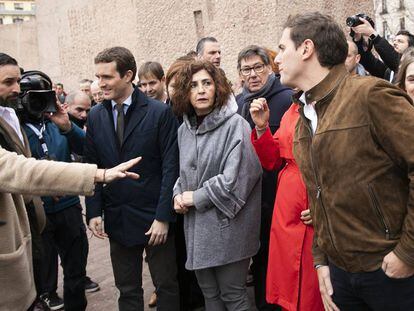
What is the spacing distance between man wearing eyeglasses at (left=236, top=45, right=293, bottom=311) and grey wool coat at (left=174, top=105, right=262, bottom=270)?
374 millimetres

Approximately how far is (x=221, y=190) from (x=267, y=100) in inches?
35.6

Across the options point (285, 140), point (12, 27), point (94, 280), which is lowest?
point (94, 280)

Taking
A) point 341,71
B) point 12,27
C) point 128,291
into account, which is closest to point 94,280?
point 128,291

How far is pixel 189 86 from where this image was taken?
9.22 ft

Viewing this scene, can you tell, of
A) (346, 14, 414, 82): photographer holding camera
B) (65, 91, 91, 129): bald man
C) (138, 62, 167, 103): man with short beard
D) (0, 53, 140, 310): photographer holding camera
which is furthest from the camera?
(65, 91, 91, 129): bald man

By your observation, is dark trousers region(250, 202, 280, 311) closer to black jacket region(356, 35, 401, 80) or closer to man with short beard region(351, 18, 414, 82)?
man with short beard region(351, 18, 414, 82)

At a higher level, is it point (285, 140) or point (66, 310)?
point (285, 140)

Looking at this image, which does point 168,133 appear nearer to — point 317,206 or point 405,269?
point 317,206

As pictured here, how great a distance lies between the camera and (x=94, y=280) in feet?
14.5

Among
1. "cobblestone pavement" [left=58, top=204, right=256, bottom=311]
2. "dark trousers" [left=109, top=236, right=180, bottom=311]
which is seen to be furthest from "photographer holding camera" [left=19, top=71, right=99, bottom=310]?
"dark trousers" [left=109, top=236, right=180, bottom=311]

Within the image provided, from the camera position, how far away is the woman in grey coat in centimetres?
263

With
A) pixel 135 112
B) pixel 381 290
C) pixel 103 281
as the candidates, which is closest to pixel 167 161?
pixel 135 112

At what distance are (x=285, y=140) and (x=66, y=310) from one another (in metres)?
2.06

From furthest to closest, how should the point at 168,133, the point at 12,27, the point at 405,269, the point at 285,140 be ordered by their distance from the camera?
the point at 12,27 < the point at 168,133 < the point at 285,140 < the point at 405,269
